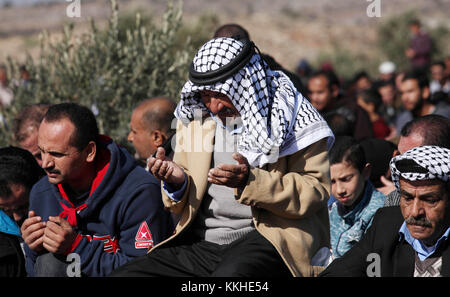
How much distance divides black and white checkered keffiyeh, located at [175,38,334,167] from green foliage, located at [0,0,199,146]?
3.44m

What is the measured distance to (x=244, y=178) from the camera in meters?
3.20

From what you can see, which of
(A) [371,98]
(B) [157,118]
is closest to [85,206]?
(B) [157,118]

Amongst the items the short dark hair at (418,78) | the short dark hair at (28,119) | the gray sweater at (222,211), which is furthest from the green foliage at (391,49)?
the gray sweater at (222,211)

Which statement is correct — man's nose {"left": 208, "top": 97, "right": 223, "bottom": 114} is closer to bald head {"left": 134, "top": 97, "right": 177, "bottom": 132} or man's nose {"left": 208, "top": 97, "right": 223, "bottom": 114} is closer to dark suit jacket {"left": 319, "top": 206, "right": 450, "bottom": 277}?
dark suit jacket {"left": 319, "top": 206, "right": 450, "bottom": 277}

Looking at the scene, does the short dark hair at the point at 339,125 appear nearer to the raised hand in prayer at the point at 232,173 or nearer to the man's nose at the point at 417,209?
the man's nose at the point at 417,209

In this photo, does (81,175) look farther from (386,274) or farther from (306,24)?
(306,24)

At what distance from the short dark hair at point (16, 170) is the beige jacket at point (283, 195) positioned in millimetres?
1363

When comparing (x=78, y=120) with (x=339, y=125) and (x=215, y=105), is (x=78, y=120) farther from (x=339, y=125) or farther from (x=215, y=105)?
(x=339, y=125)

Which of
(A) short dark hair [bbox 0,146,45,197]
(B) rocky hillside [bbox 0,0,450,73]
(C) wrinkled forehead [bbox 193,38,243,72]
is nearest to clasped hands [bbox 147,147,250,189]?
(C) wrinkled forehead [bbox 193,38,243,72]

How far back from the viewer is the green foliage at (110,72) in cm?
706

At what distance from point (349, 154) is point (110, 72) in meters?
3.13

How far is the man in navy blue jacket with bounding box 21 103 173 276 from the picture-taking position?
377cm

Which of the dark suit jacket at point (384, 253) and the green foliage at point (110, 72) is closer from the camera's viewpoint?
the dark suit jacket at point (384, 253)
